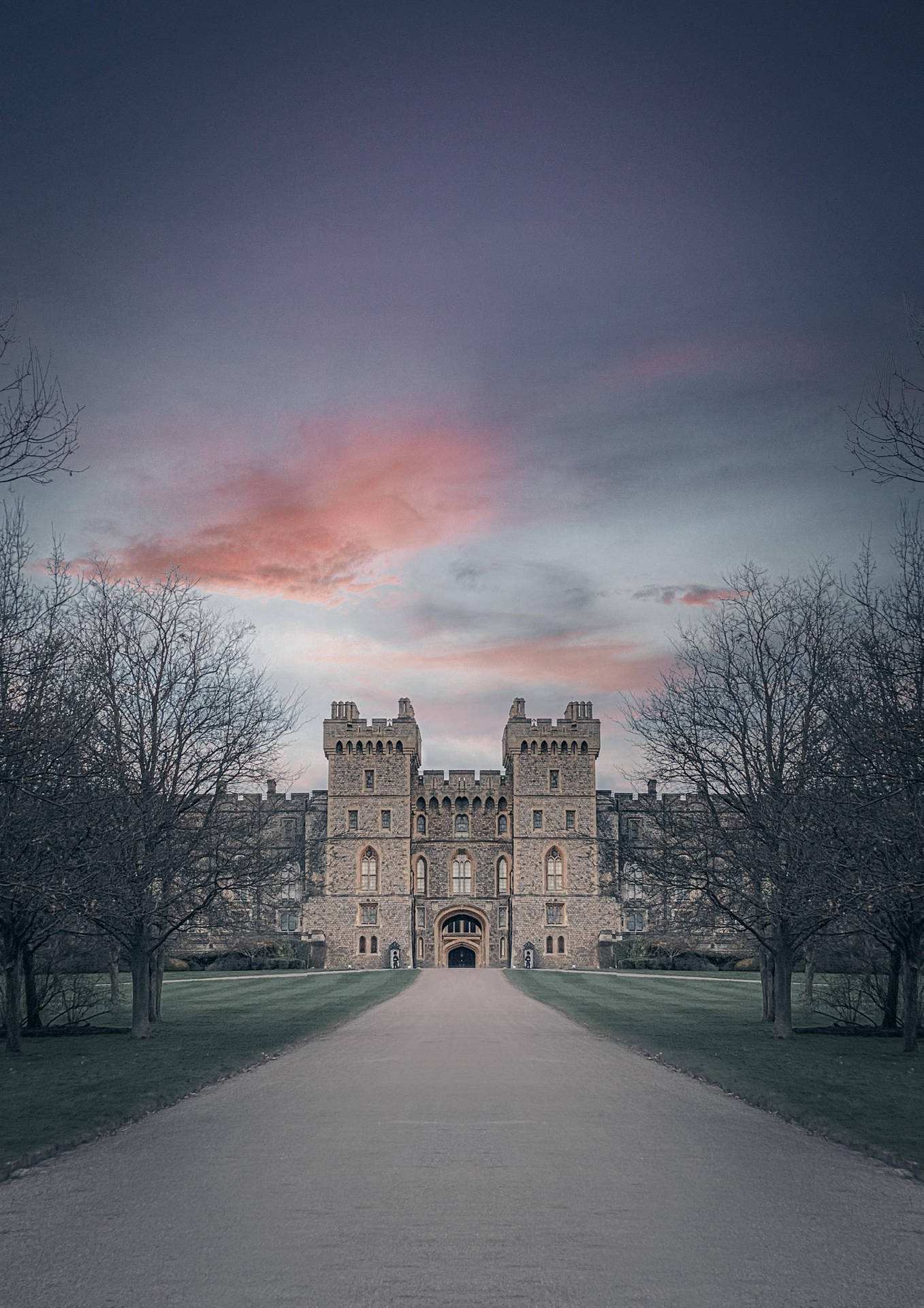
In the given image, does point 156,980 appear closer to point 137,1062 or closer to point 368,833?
point 137,1062

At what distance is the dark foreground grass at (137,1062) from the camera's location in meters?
11.8

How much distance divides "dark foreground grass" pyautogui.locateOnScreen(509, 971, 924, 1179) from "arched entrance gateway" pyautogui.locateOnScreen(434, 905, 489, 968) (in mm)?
41413

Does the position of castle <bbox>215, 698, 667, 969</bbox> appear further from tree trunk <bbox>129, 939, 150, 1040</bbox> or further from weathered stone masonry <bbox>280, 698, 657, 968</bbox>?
tree trunk <bbox>129, 939, 150, 1040</bbox>

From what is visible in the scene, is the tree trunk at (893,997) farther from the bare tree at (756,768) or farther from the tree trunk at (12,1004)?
the tree trunk at (12,1004)

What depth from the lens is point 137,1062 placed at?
17703mm

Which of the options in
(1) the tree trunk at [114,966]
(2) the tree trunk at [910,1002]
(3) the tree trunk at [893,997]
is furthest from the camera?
(1) the tree trunk at [114,966]

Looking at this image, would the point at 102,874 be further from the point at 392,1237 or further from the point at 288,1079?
the point at 392,1237

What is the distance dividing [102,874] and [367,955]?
58153 millimetres

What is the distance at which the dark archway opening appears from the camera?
257ft

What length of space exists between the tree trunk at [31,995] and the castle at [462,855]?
168ft

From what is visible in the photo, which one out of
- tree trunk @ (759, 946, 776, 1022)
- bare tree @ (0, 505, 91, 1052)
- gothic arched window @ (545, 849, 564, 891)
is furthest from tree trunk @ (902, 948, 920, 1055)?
gothic arched window @ (545, 849, 564, 891)

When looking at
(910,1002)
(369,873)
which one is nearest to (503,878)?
(369,873)

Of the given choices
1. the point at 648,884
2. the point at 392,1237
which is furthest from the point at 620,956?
the point at 392,1237

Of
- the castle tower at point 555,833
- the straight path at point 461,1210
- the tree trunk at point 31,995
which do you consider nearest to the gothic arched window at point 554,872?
the castle tower at point 555,833
